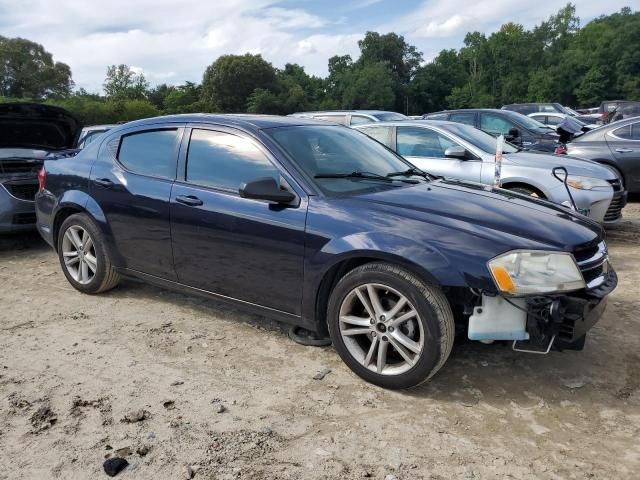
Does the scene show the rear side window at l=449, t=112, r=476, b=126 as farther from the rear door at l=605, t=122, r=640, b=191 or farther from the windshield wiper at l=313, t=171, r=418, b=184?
the windshield wiper at l=313, t=171, r=418, b=184

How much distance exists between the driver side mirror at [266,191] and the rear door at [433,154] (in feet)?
12.4

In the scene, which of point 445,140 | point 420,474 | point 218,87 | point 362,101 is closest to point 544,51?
point 362,101

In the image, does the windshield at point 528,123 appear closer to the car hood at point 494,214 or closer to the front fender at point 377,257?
the car hood at point 494,214

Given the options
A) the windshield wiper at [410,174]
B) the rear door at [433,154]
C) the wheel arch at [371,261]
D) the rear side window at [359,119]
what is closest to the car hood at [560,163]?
the rear door at [433,154]

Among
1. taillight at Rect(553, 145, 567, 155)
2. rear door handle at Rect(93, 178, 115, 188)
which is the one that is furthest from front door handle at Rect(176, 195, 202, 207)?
taillight at Rect(553, 145, 567, 155)

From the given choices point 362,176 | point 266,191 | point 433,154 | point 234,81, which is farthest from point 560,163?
point 234,81

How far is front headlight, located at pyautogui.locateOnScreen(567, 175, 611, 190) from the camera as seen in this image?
253 inches

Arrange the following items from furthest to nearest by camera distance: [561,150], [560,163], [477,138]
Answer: [561,150] → [477,138] → [560,163]

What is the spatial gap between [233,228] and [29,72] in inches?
2080

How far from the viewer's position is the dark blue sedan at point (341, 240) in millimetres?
2943

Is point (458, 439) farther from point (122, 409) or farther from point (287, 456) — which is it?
point (122, 409)

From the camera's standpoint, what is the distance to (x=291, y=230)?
3.41m

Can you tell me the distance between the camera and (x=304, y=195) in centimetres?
345

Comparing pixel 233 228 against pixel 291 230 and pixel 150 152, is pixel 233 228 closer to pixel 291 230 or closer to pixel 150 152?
pixel 291 230
